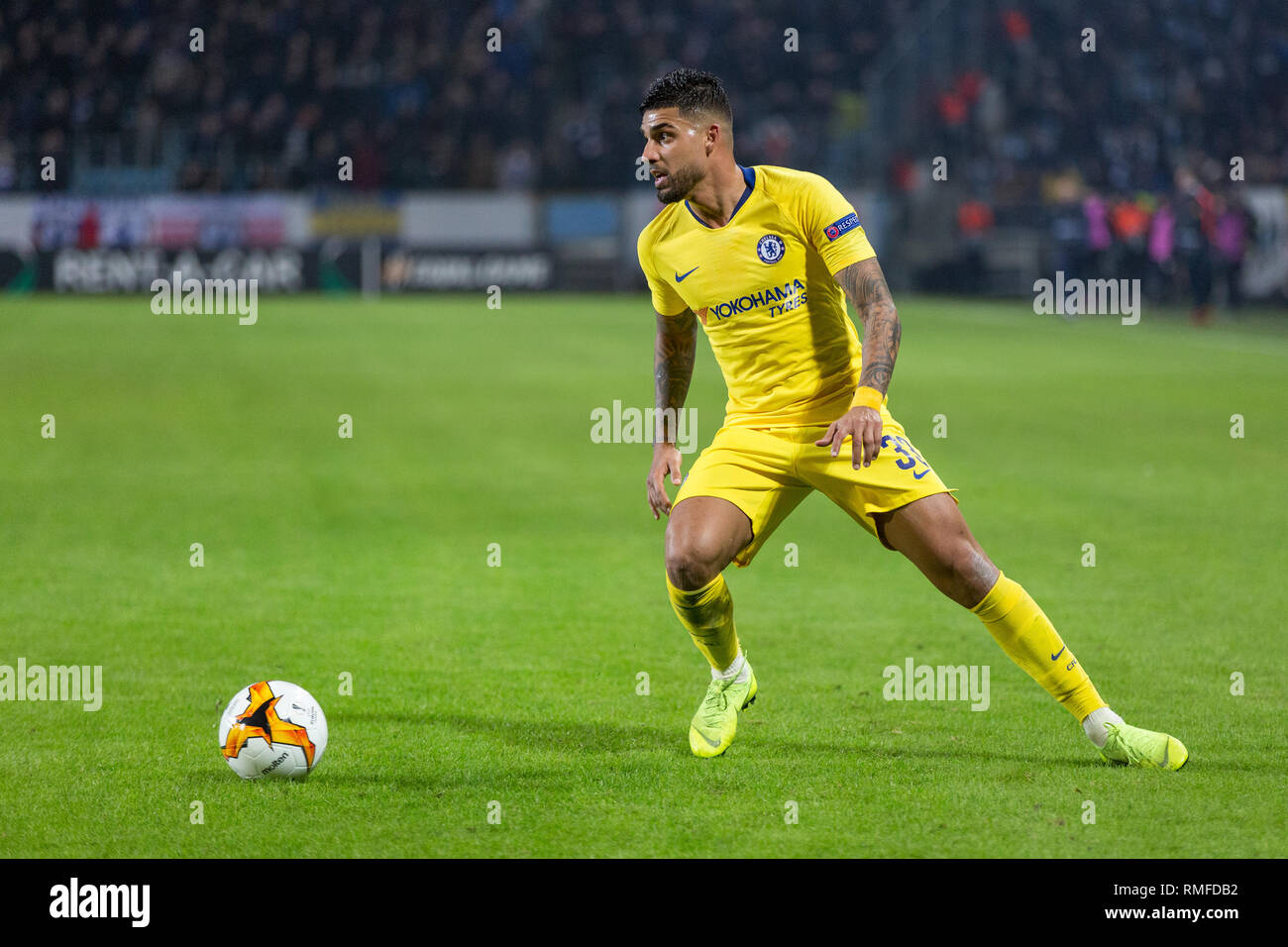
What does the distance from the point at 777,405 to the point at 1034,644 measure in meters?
1.18

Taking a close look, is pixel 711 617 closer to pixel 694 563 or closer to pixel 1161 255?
pixel 694 563

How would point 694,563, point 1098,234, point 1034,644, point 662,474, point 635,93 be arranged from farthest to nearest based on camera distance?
point 635,93
point 1098,234
point 662,474
point 694,563
point 1034,644

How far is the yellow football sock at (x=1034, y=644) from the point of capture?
5.07m

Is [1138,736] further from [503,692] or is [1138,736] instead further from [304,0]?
[304,0]

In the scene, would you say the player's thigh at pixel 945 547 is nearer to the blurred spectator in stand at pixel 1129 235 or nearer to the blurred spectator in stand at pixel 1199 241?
the blurred spectator in stand at pixel 1199 241

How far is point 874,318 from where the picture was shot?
16.4ft

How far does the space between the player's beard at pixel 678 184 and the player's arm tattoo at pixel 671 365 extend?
25.3 inches

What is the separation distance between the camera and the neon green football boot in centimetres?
529

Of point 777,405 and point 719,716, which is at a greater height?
point 777,405

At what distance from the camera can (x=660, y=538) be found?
31.4ft

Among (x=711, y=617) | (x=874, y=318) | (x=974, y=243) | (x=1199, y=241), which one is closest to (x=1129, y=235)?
(x=1199, y=241)

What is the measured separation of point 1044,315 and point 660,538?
19788 millimetres

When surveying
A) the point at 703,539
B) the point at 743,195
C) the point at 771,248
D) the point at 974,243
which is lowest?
the point at 703,539

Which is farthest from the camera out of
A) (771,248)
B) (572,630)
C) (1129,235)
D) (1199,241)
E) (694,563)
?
(1129,235)
